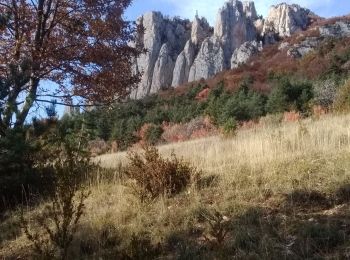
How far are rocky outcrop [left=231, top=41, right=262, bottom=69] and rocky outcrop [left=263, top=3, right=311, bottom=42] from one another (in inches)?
290

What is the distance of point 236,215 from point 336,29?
75.0 metres

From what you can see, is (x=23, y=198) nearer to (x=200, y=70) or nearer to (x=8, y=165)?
(x=8, y=165)

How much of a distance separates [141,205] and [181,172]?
0.84 metres

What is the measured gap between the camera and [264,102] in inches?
1137

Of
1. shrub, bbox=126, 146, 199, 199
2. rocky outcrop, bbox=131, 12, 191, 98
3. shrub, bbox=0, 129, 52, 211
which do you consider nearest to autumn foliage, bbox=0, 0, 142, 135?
shrub, bbox=0, 129, 52, 211

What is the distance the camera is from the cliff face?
87.8 metres

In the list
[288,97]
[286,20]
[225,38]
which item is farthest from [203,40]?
[288,97]

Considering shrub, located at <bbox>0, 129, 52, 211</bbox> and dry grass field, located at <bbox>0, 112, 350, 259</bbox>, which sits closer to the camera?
dry grass field, located at <bbox>0, 112, 350, 259</bbox>

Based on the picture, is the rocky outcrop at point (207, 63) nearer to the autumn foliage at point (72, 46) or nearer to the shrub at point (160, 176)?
the autumn foliage at point (72, 46)

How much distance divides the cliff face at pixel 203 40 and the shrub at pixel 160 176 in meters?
78.4

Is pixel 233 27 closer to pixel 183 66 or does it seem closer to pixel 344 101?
pixel 183 66

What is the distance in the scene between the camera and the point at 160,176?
19.3 feet

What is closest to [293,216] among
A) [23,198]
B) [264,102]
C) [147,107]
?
[23,198]

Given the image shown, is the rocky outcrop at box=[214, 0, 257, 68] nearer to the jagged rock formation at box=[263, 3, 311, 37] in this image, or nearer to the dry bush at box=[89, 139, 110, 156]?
the jagged rock formation at box=[263, 3, 311, 37]
